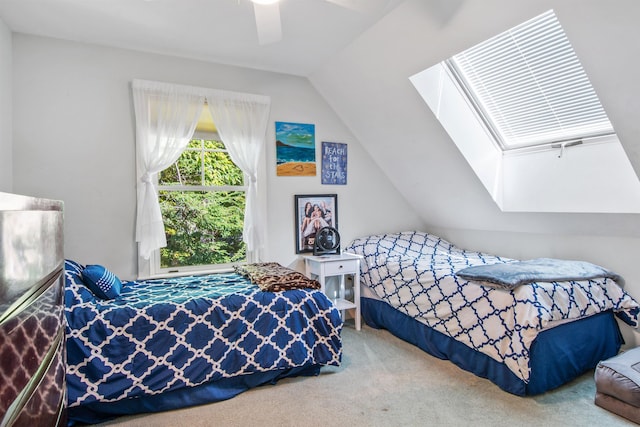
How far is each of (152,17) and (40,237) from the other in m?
2.17

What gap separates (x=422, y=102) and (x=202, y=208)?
81.2 inches

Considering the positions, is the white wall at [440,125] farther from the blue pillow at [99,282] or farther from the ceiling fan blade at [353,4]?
the blue pillow at [99,282]

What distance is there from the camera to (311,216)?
144 inches

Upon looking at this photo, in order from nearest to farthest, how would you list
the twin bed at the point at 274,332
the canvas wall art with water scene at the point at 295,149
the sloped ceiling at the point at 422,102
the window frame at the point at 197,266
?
Answer: the sloped ceiling at the point at 422,102 < the twin bed at the point at 274,332 < the window frame at the point at 197,266 < the canvas wall art with water scene at the point at 295,149

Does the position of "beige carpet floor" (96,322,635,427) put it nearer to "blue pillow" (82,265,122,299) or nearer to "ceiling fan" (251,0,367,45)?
"blue pillow" (82,265,122,299)

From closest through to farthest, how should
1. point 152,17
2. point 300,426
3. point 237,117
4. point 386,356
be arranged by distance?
point 300,426, point 152,17, point 386,356, point 237,117

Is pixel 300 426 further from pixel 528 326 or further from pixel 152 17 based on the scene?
pixel 152 17

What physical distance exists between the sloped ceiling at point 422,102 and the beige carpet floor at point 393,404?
1351mm

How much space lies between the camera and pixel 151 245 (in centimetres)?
293

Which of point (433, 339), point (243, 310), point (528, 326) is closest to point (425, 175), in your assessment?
point (433, 339)

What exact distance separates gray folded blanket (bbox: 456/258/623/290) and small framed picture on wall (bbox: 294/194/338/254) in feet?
4.72

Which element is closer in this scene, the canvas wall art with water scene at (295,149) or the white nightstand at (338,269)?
the white nightstand at (338,269)

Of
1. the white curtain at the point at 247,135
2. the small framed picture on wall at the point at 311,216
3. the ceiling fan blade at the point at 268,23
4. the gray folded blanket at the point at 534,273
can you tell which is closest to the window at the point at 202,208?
the white curtain at the point at 247,135

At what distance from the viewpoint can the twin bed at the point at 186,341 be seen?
2.01 m
